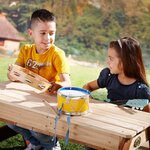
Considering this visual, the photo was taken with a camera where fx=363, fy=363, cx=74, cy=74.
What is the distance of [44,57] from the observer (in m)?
2.87

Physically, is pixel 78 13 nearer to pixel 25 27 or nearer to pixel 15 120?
pixel 25 27

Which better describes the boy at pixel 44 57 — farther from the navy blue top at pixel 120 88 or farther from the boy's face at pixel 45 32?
the navy blue top at pixel 120 88

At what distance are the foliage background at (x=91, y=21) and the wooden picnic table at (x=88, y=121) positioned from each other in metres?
3.43

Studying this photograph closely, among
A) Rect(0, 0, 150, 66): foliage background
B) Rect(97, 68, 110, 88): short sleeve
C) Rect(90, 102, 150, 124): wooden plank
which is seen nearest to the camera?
Rect(90, 102, 150, 124): wooden plank

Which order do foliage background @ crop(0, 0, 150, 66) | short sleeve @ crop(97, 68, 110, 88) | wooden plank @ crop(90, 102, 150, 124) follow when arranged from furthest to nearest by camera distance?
foliage background @ crop(0, 0, 150, 66) < short sleeve @ crop(97, 68, 110, 88) < wooden plank @ crop(90, 102, 150, 124)

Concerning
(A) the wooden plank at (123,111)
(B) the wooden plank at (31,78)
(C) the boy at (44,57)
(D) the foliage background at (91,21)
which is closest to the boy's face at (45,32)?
(C) the boy at (44,57)

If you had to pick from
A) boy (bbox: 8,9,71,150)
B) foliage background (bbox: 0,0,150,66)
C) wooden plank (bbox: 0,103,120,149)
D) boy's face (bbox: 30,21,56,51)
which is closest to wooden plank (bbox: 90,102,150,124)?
wooden plank (bbox: 0,103,120,149)

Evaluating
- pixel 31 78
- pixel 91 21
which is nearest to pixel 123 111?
pixel 31 78

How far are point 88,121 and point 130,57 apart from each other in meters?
0.74

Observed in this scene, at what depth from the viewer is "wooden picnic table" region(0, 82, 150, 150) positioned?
5.92ft

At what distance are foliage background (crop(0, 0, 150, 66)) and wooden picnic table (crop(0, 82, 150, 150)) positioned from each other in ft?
11.2

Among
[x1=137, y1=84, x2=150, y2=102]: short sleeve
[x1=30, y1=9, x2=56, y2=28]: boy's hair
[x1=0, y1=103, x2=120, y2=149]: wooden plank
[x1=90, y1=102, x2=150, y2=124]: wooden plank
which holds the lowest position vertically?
[x1=0, y1=103, x2=120, y2=149]: wooden plank

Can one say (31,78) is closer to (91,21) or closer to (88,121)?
(88,121)

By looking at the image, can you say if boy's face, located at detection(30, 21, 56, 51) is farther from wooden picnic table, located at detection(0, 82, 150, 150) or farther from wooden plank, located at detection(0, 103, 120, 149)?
wooden plank, located at detection(0, 103, 120, 149)
